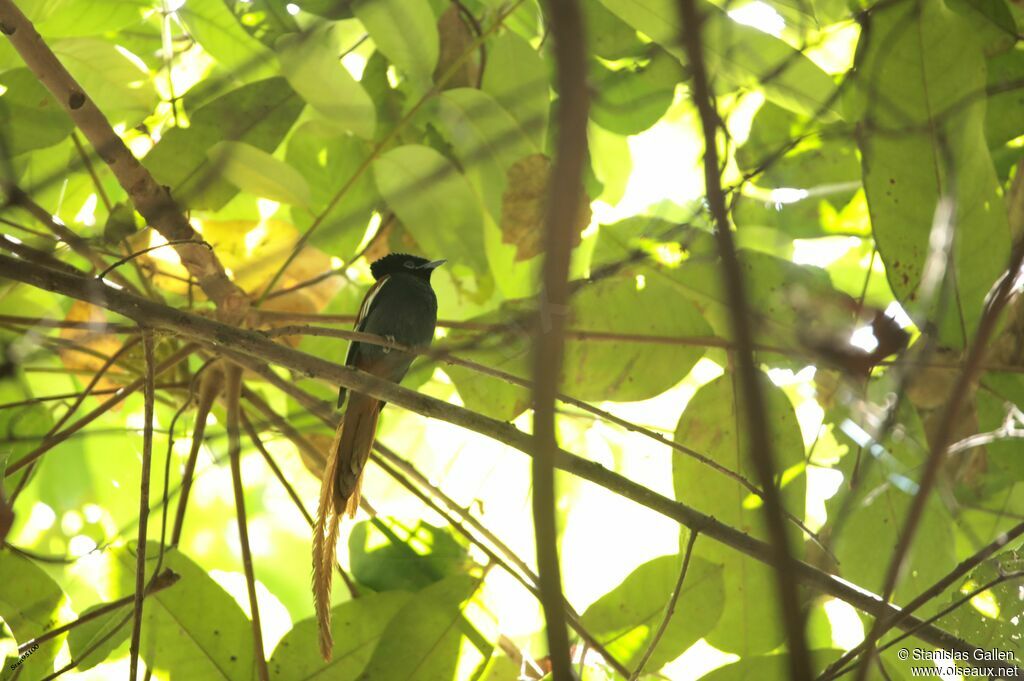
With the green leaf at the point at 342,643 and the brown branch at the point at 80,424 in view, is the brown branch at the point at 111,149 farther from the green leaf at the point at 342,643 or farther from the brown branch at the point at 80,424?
the green leaf at the point at 342,643

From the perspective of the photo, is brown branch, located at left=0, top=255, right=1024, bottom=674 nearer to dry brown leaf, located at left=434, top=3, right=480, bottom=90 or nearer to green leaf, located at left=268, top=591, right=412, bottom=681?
green leaf, located at left=268, top=591, right=412, bottom=681

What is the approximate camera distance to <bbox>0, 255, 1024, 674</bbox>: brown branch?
1615 millimetres

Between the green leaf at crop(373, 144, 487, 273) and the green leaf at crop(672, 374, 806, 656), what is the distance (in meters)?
0.69

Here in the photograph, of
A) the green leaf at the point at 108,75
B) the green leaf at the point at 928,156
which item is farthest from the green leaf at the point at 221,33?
the green leaf at the point at 928,156

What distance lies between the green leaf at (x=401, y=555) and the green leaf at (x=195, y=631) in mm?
326

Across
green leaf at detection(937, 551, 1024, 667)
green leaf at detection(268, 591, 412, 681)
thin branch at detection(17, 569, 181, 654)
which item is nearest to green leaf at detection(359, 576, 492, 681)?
green leaf at detection(268, 591, 412, 681)

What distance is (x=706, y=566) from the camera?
2.05 meters

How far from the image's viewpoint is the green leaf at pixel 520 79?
2.28 metres

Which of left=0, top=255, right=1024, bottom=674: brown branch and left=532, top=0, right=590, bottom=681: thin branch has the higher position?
left=0, top=255, right=1024, bottom=674: brown branch

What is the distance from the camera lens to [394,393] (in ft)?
5.67

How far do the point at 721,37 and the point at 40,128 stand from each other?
61.3 inches

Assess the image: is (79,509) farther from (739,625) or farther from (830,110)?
(830,110)

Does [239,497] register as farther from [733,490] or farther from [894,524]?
[894,524]

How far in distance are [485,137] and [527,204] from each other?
0.19 m
